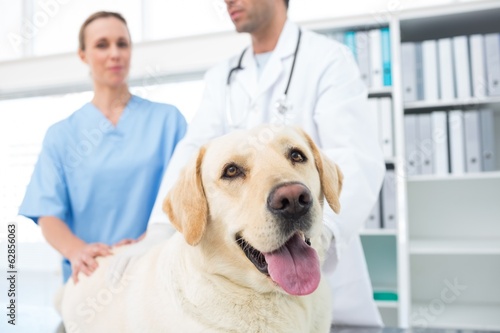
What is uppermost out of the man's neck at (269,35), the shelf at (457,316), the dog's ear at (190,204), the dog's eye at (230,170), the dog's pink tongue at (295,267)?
the man's neck at (269,35)

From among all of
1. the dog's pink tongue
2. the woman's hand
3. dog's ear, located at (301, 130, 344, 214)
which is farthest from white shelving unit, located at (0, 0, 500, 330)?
the dog's pink tongue

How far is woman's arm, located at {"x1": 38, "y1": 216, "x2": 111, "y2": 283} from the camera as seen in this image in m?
1.01

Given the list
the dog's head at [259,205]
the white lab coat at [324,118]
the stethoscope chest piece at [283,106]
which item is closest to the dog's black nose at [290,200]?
the dog's head at [259,205]

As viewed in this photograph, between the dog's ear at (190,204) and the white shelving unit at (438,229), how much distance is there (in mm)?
1386

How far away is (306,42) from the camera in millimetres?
1186

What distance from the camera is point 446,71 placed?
2014mm

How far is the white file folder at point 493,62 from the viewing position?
1936mm

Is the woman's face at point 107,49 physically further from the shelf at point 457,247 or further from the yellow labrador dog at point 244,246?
the shelf at point 457,247

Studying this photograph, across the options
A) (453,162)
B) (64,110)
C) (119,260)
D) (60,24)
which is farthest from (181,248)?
(453,162)

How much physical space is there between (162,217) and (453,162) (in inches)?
55.8

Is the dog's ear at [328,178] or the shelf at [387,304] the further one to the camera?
the shelf at [387,304]

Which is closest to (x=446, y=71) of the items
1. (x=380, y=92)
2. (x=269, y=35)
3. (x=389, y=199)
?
(x=380, y=92)

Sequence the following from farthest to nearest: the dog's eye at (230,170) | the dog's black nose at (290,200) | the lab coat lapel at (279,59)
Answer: the lab coat lapel at (279,59) → the dog's eye at (230,170) → the dog's black nose at (290,200)

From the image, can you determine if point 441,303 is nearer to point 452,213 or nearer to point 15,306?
point 452,213
